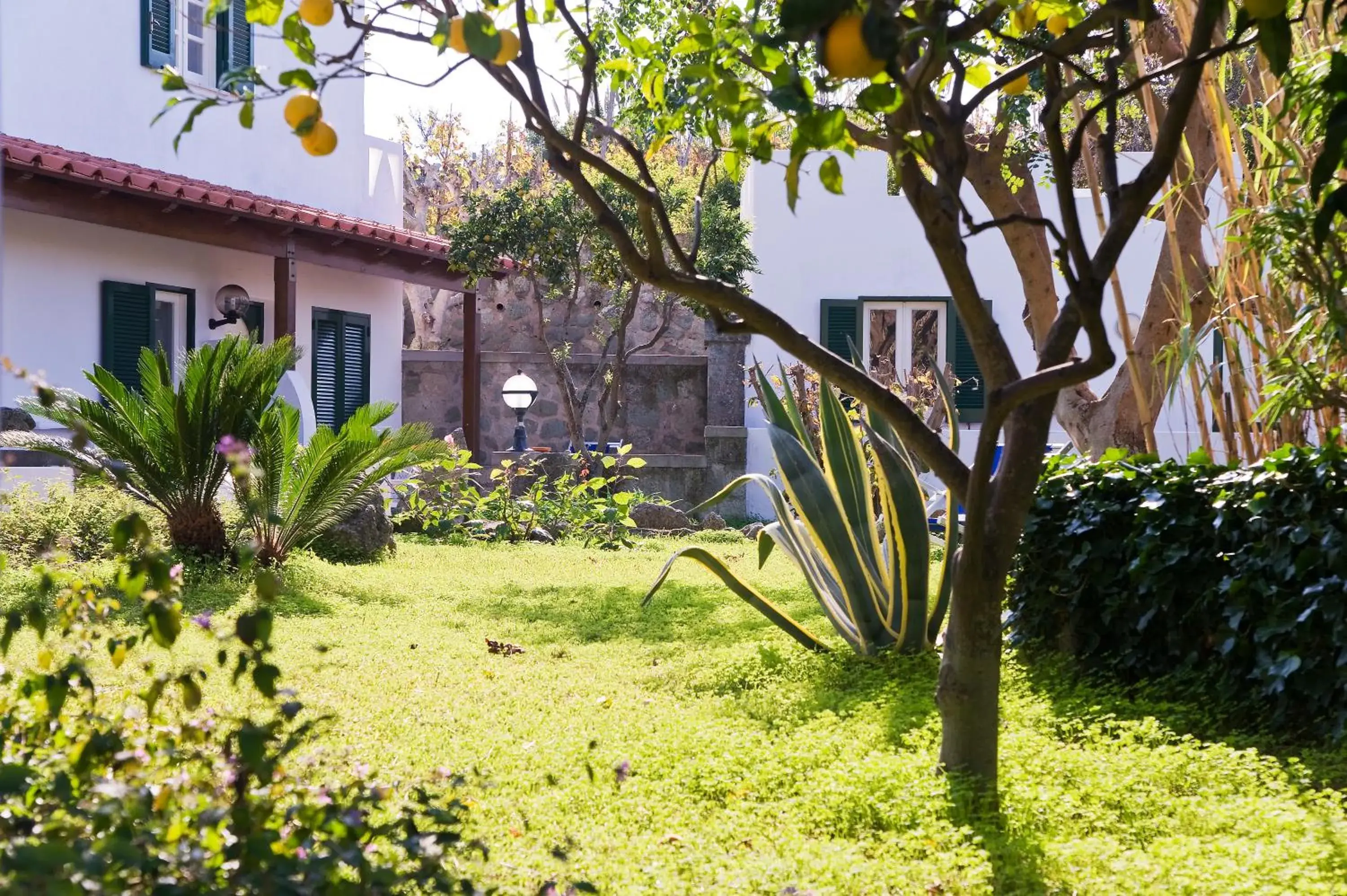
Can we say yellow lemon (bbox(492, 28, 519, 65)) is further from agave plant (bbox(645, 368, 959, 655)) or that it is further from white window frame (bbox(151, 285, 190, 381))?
white window frame (bbox(151, 285, 190, 381))

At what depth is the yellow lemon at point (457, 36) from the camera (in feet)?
6.29

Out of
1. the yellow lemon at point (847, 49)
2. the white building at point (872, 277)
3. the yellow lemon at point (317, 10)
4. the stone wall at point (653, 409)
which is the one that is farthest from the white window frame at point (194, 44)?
the yellow lemon at point (847, 49)

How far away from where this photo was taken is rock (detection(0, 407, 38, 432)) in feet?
27.9

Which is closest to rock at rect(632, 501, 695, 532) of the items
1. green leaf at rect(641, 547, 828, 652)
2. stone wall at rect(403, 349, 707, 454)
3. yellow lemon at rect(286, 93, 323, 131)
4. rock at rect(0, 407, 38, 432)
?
stone wall at rect(403, 349, 707, 454)

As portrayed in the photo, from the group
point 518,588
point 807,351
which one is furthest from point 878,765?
point 518,588

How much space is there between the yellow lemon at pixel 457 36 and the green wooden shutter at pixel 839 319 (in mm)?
13110

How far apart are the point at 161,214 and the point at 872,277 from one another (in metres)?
8.07

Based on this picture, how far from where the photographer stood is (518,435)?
14062 mm

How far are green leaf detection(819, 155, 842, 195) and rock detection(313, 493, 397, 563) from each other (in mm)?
7111

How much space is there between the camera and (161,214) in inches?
398

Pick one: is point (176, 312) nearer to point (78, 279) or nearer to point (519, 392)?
point (78, 279)

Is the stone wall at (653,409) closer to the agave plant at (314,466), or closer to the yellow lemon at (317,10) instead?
the agave plant at (314,466)

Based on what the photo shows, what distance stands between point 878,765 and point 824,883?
830 mm

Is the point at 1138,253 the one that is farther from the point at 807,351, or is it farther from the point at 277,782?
the point at 277,782
